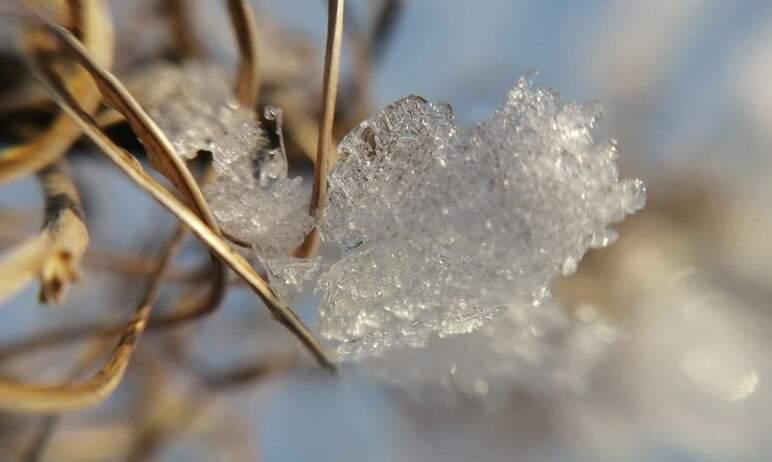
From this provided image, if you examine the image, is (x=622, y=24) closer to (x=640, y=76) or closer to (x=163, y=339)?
(x=640, y=76)

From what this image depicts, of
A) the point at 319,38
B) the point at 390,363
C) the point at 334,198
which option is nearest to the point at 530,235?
the point at 334,198

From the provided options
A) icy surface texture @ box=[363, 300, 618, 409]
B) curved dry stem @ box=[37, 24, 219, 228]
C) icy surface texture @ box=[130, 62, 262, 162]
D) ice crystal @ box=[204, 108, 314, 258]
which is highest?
icy surface texture @ box=[363, 300, 618, 409]

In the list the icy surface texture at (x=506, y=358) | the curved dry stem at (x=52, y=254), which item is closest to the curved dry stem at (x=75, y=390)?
the curved dry stem at (x=52, y=254)

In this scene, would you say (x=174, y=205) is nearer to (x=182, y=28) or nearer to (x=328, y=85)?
(x=328, y=85)

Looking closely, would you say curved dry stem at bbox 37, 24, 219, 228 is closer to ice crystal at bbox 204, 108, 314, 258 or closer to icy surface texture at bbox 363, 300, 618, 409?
ice crystal at bbox 204, 108, 314, 258

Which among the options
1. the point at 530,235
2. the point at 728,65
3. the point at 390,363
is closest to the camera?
the point at 530,235

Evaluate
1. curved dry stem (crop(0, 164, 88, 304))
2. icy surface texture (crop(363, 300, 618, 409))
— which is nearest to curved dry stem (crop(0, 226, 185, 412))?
curved dry stem (crop(0, 164, 88, 304))

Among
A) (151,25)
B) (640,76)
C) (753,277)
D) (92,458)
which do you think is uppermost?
(640,76)
